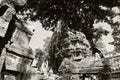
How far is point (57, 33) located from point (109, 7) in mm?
5588

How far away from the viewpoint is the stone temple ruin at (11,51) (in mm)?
6062

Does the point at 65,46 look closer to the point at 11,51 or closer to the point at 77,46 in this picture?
the point at 77,46

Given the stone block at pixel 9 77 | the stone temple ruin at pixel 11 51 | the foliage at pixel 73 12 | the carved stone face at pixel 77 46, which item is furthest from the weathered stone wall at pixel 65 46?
the stone block at pixel 9 77

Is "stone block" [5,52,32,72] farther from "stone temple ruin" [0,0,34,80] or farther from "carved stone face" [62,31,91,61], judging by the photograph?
"carved stone face" [62,31,91,61]

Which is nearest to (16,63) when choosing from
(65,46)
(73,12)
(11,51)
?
(11,51)

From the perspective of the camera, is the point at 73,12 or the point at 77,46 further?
the point at 73,12

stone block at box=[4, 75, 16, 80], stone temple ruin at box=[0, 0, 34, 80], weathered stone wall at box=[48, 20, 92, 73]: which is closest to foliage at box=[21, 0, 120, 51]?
weathered stone wall at box=[48, 20, 92, 73]

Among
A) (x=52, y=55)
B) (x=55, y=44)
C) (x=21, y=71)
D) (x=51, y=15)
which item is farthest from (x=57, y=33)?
(x=21, y=71)

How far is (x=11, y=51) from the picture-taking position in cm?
664

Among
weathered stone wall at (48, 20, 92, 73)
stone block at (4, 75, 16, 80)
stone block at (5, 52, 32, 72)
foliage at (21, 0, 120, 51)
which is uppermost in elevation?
foliage at (21, 0, 120, 51)

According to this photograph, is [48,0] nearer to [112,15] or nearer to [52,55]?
[52,55]

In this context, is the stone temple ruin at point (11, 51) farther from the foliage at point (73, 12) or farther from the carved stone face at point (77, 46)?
the foliage at point (73, 12)

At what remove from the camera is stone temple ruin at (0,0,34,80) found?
606 cm

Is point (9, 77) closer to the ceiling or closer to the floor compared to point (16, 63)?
closer to the floor
